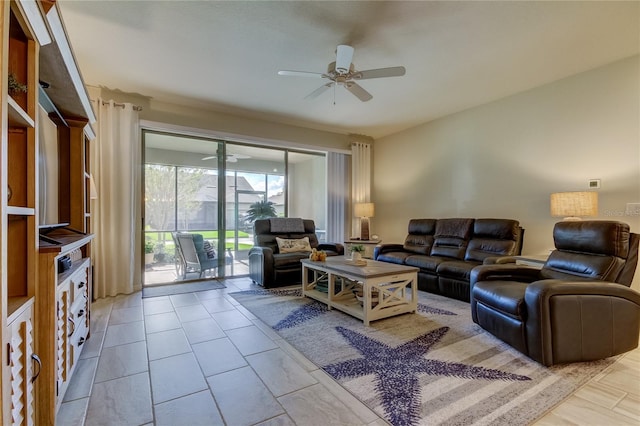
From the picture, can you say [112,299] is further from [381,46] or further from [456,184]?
[456,184]

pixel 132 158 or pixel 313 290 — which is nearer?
pixel 313 290

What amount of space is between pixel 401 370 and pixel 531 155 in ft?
11.1

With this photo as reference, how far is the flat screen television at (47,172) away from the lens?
1757mm

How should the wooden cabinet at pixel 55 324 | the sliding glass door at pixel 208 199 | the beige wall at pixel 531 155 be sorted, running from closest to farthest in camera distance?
1. the wooden cabinet at pixel 55 324
2. the beige wall at pixel 531 155
3. the sliding glass door at pixel 208 199

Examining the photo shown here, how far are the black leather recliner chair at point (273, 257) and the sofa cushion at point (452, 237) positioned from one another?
1.46 m

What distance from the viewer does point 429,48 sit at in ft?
9.48

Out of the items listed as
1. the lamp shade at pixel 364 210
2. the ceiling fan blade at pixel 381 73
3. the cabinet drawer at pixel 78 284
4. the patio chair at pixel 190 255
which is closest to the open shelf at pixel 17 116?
the cabinet drawer at pixel 78 284

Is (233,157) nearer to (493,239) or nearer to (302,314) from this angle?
(302,314)

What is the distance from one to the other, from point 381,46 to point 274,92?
161cm

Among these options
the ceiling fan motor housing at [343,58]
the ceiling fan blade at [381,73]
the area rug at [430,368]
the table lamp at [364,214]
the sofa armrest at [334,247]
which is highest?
the ceiling fan motor housing at [343,58]

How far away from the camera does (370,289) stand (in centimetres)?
282

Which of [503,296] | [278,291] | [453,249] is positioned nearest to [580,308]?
[503,296]

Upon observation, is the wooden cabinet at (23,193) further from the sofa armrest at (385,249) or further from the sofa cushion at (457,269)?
the sofa armrest at (385,249)

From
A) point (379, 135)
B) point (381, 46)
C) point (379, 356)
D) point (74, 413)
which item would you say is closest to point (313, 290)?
point (379, 356)
